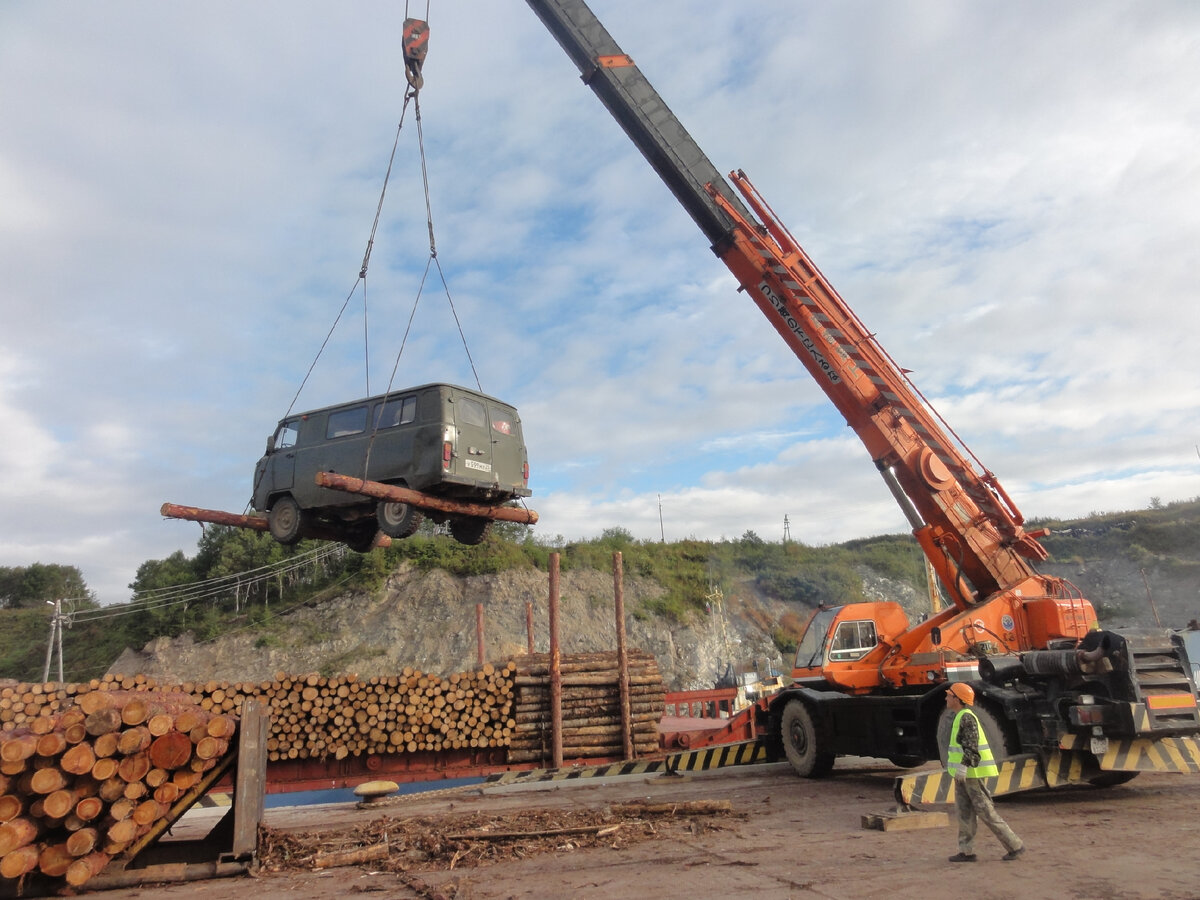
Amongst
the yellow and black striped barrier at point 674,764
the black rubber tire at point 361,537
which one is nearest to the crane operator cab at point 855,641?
the yellow and black striped barrier at point 674,764

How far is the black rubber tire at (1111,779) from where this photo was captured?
8258 millimetres

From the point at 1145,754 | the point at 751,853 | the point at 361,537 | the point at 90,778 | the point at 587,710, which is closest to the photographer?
the point at 90,778

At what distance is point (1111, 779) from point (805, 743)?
136 inches

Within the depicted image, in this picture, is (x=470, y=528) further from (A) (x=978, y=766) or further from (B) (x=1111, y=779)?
(B) (x=1111, y=779)

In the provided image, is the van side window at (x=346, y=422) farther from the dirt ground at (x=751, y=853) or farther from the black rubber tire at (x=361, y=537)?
the dirt ground at (x=751, y=853)

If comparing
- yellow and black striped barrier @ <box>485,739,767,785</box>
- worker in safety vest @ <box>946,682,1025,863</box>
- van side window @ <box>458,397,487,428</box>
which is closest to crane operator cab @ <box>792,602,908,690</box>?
yellow and black striped barrier @ <box>485,739,767,785</box>

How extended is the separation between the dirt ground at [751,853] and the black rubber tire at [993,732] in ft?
1.85

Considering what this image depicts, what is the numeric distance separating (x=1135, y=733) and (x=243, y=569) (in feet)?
108

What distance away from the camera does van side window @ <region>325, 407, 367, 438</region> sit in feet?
36.2

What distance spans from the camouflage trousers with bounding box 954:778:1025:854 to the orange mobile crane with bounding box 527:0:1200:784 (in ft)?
7.10

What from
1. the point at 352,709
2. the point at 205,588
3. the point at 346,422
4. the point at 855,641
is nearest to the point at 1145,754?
the point at 855,641

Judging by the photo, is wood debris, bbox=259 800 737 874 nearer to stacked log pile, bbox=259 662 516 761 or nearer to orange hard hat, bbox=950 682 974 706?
orange hard hat, bbox=950 682 974 706

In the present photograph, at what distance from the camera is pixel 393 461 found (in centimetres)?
1034

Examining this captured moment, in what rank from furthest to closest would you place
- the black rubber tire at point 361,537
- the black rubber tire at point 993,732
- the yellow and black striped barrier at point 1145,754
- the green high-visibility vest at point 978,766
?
the black rubber tire at point 361,537, the black rubber tire at point 993,732, the yellow and black striped barrier at point 1145,754, the green high-visibility vest at point 978,766
